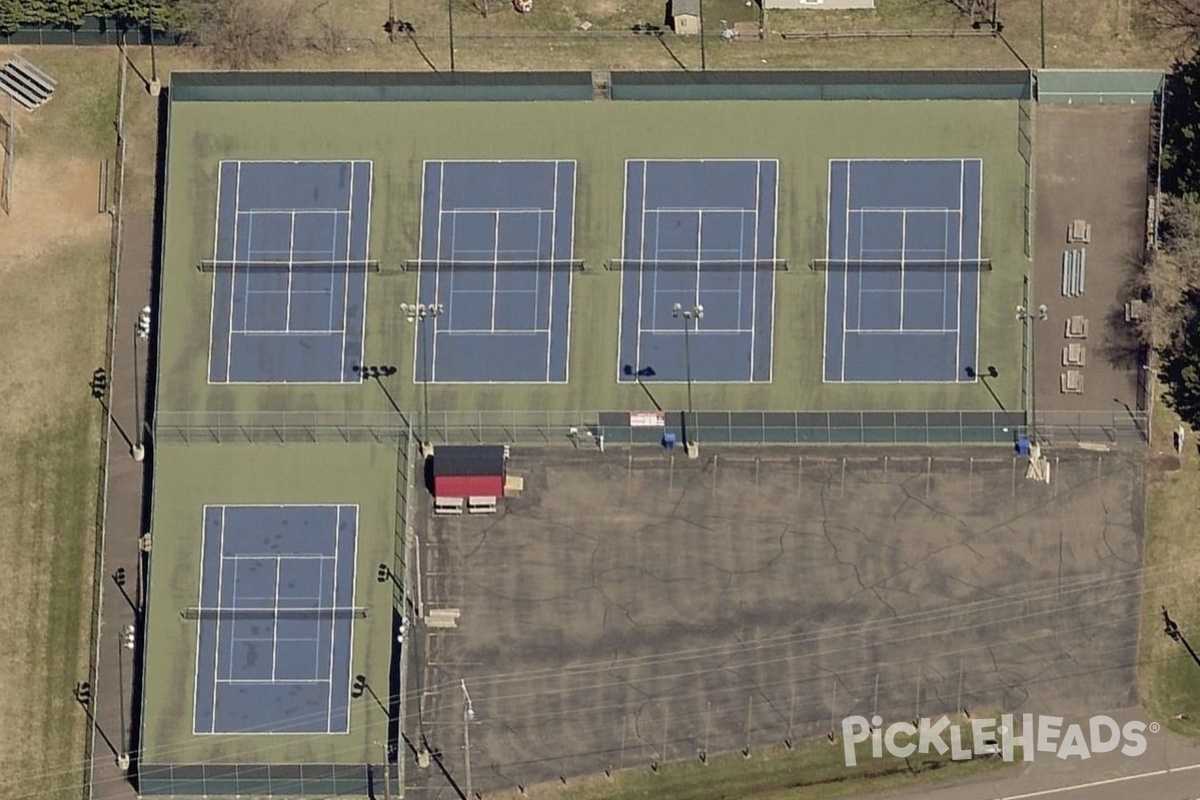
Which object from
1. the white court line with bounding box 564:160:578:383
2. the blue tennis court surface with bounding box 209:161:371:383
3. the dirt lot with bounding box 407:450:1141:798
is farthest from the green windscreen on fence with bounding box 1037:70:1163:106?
the blue tennis court surface with bounding box 209:161:371:383

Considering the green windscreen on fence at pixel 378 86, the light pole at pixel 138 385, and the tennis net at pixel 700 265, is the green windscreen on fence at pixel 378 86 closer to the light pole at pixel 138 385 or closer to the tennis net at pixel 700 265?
the tennis net at pixel 700 265

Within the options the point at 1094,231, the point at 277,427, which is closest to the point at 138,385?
the point at 277,427

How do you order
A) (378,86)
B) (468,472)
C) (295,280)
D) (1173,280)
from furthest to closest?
(378,86)
(295,280)
(1173,280)
(468,472)

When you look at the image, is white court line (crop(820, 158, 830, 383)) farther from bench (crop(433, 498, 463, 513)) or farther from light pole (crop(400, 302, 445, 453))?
bench (crop(433, 498, 463, 513))

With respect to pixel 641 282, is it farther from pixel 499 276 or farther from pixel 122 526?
pixel 122 526

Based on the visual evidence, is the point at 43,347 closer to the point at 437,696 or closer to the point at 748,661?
the point at 437,696

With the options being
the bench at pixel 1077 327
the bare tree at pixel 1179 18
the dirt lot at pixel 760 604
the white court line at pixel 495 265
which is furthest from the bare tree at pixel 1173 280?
Result: the white court line at pixel 495 265

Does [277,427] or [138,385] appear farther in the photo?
[138,385]
